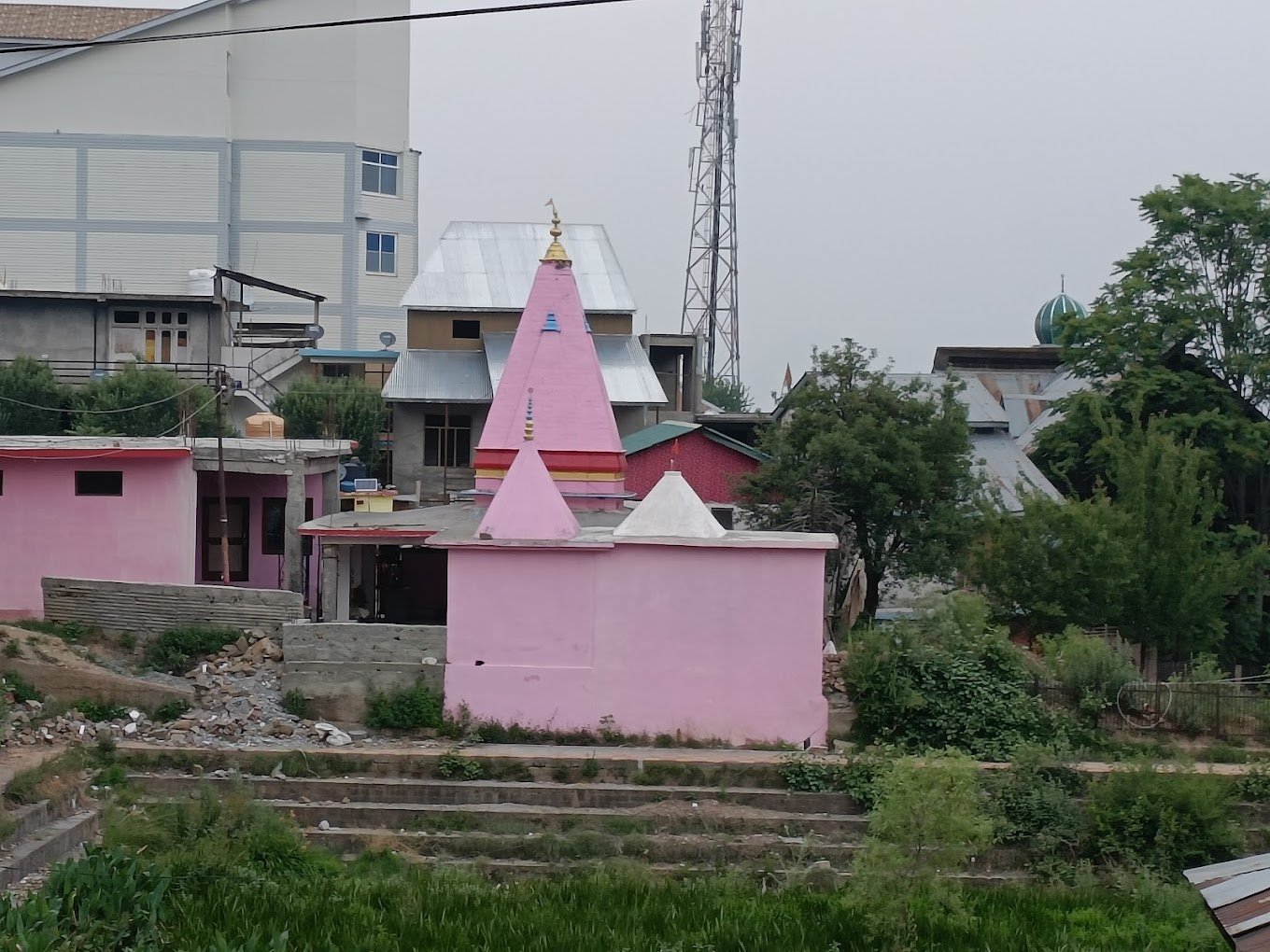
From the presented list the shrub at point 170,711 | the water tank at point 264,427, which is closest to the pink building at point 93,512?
the shrub at point 170,711

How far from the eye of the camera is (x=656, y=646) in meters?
18.0

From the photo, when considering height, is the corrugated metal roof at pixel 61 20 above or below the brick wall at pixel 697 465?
above

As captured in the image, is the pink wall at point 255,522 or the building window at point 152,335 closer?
the pink wall at point 255,522

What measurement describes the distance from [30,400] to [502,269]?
1021 cm

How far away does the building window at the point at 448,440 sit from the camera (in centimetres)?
3144

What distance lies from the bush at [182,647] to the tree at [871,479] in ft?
31.4

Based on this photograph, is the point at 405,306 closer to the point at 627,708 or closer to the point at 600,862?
the point at 627,708

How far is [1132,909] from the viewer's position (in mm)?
13352

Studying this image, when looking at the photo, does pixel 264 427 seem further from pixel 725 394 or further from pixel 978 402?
pixel 725 394

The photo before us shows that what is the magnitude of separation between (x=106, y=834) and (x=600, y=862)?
14.4 feet

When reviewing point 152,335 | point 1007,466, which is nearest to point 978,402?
point 1007,466

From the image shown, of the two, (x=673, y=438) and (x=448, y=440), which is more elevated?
(x=673, y=438)

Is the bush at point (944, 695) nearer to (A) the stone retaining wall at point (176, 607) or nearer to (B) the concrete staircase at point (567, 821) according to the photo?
(B) the concrete staircase at point (567, 821)

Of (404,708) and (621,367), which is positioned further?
(621,367)
